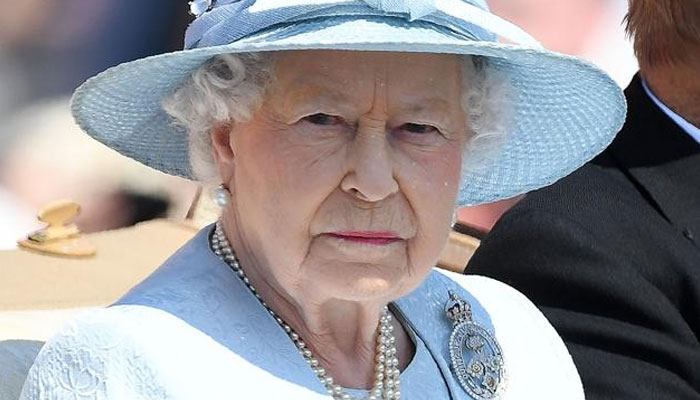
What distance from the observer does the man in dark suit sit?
6.64 ft

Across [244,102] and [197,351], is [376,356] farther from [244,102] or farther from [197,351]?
[244,102]

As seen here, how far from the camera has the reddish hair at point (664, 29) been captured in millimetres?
2199

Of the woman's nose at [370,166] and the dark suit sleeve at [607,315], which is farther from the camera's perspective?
the dark suit sleeve at [607,315]

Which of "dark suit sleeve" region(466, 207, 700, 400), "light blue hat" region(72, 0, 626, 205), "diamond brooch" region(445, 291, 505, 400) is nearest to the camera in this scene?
"light blue hat" region(72, 0, 626, 205)

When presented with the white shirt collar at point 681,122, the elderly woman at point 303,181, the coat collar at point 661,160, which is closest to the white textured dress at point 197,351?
the elderly woman at point 303,181

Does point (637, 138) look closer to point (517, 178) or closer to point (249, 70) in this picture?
point (517, 178)

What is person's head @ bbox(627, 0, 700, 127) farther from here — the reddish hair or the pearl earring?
the pearl earring

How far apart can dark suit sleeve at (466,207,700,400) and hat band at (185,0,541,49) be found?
573 mm

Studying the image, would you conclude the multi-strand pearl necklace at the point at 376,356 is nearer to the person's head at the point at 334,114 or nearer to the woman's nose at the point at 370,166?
the person's head at the point at 334,114

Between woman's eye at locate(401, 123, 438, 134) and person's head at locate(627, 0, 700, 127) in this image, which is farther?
person's head at locate(627, 0, 700, 127)

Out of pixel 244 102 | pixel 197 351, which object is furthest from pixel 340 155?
pixel 197 351

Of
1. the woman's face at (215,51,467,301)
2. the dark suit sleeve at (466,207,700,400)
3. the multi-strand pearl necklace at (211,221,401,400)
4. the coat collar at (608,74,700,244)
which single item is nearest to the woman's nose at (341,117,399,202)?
the woman's face at (215,51,467,301)

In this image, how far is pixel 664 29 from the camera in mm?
2236

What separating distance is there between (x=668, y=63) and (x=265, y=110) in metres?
1.00
